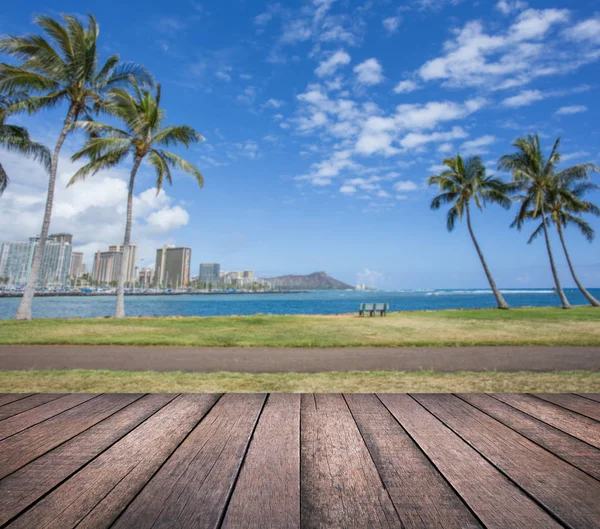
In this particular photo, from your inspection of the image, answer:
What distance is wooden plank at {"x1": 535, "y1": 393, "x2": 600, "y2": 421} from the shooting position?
2113 millimetres

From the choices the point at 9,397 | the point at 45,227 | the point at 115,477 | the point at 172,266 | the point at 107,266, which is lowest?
the point at 9,397

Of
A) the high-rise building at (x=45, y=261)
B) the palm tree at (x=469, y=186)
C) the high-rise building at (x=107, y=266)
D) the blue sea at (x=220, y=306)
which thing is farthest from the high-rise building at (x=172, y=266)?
the palm tree at (x=469, y=186)

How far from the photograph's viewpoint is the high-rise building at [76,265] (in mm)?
168375

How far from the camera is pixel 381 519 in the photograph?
107 cm

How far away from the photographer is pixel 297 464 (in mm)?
1419

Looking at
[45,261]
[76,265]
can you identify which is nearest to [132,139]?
[45,261]

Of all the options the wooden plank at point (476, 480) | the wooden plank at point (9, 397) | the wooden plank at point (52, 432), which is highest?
the wooden plank at point (476, 480)

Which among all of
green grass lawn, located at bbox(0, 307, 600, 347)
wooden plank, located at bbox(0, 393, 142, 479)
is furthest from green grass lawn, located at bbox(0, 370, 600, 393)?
green grass lawn, located at bbox(0, 307, 600, 347)

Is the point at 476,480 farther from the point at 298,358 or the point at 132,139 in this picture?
the point at 132,139

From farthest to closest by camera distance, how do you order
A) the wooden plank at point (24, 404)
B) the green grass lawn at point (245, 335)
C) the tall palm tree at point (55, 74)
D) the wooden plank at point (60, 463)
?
the tall palm tree at point (55, 74)
the green grass lawn at point (245, 335)
the wooden plank at point (24, 404)
the wooden plank at point (60, 463)

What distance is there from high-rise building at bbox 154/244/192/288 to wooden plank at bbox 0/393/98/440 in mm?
183201

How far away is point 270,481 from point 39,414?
1.60 meters

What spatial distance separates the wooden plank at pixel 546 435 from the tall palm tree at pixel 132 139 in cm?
1606

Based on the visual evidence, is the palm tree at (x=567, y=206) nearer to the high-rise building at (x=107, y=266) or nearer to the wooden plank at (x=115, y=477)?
the wooden plank at (x=115, y=477)
